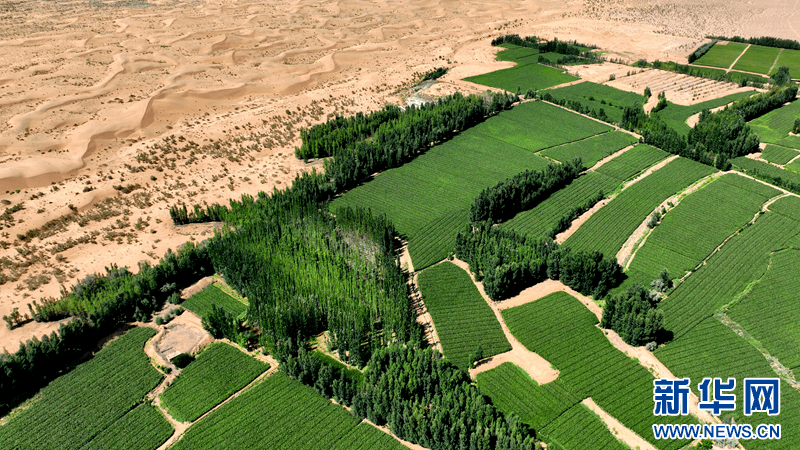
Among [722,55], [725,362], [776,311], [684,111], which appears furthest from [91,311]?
[722,55]

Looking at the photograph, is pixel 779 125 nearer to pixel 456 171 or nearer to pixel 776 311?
pixel 776 311

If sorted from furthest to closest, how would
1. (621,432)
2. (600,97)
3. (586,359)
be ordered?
1. (600,97)
2. (586,359)
3. (621,432)

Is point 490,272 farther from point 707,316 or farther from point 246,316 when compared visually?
point 246,316

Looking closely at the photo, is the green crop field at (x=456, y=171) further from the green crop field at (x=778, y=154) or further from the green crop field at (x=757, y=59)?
the green crop field at (x=757, y=59)

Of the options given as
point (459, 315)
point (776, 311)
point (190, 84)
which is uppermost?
A: point (190, 84)

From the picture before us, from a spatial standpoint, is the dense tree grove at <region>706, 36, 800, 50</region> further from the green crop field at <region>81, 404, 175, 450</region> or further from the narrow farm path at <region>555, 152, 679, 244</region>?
the green crop field at <region>81, 404, 175, 450</region>

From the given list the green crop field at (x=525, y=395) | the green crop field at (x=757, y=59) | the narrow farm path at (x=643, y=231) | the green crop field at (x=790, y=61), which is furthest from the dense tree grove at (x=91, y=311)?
the green crop field at (x=790, y=61)

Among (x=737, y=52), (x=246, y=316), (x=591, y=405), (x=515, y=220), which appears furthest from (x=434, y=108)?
(x=737, y=52)
